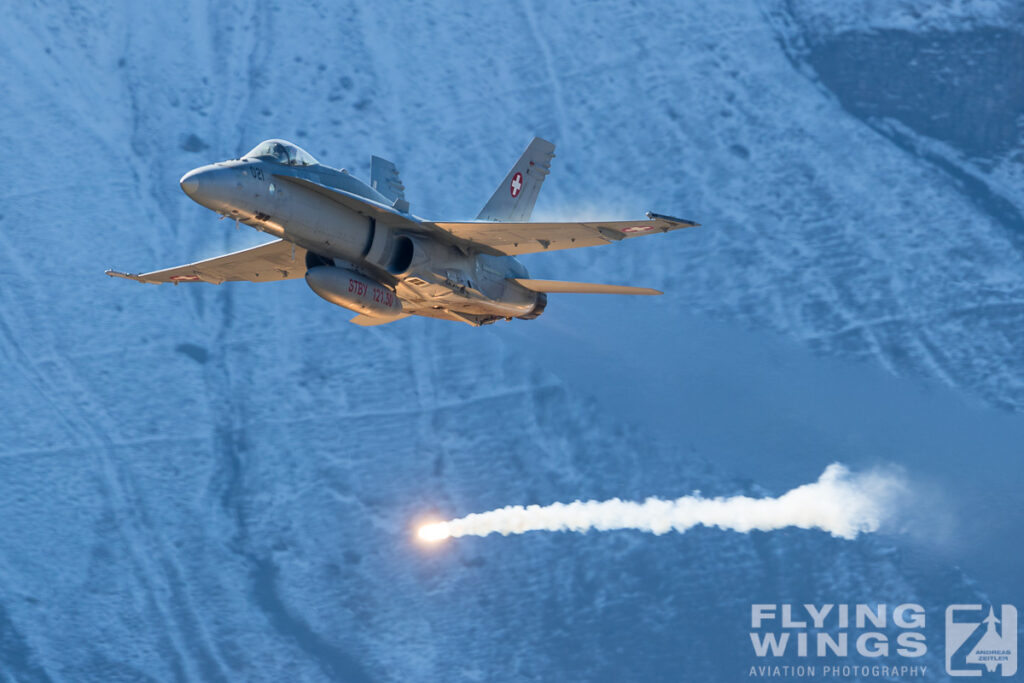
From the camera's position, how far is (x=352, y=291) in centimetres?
2889

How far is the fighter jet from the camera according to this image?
28.1 m

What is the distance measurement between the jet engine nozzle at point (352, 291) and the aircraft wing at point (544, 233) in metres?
2.01

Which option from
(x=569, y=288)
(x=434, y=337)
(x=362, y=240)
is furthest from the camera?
(x=434, y=337)

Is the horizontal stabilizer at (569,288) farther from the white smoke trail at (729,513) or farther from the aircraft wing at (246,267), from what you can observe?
the white smoke trail at (729,513)

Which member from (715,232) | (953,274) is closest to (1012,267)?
(953,274)

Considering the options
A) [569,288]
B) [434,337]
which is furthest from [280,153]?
→ [434,337]

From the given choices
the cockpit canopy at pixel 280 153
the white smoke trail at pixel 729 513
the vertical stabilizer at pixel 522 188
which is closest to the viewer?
the cockpit canopy at pixel 280 153

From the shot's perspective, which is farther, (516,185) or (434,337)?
(434,337)

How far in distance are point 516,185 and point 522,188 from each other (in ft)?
0.66

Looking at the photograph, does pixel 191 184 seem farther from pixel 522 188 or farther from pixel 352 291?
pixel 522 188

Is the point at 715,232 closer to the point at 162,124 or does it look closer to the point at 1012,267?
the point at 1012,267

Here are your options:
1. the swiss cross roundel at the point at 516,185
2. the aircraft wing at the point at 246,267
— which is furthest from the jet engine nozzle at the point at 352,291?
the swiss cross roundel at the point at 516,185

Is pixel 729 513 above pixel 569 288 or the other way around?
the other way around

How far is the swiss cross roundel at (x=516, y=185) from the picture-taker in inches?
1390
